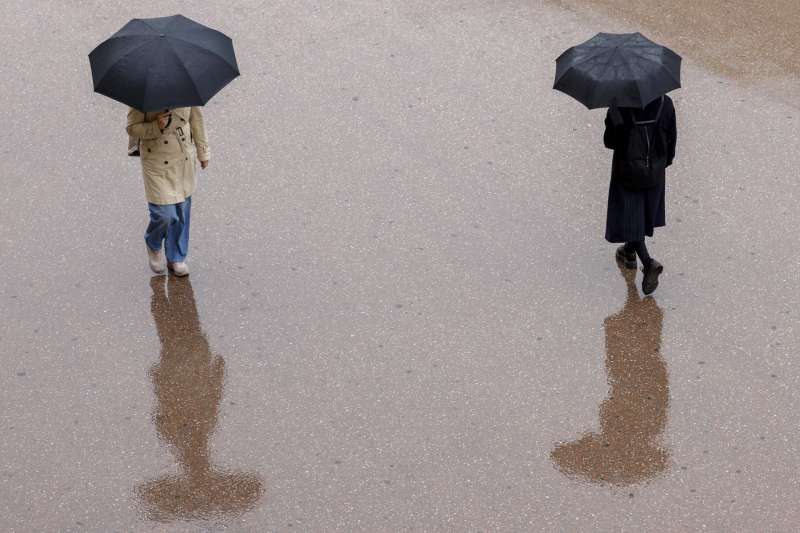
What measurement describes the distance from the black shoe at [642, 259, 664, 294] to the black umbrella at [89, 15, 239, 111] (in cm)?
279

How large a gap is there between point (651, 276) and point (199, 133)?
2896mm

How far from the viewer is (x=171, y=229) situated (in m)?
8.18

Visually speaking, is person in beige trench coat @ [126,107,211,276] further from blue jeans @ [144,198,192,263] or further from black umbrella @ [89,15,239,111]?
black umbrella @ [89,15,239,111]

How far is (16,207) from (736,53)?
5.76m

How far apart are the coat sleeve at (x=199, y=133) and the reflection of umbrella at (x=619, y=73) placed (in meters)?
2.13

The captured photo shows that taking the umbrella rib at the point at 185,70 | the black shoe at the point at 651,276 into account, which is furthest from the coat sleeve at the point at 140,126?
the black shoe at the point at 651,276

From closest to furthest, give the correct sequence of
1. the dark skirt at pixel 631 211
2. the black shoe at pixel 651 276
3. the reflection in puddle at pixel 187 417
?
the reflection in puddle at pixel 187 417 < the dark skirt at pixel 631 211 < the black shoe at pixel 651 276

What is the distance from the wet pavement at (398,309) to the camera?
22.9 feet

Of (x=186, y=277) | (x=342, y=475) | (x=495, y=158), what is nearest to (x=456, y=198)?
(x=495, y=158)

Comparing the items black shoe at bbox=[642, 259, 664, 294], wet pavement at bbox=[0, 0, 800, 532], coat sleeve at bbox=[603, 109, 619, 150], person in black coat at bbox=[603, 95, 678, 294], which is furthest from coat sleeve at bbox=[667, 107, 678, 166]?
wet pavement at bbox=[0, 0, 800, 532]

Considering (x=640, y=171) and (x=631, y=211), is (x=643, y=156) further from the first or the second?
(x=631, y=211)

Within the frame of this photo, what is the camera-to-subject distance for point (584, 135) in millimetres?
9766

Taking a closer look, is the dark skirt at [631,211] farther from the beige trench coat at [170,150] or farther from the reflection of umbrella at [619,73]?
the beige trench coat at [170,150]

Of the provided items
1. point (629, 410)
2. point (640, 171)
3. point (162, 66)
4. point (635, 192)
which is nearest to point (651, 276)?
point (635, 192)
